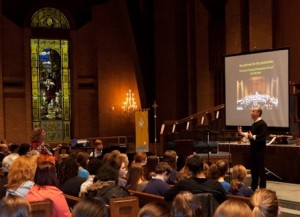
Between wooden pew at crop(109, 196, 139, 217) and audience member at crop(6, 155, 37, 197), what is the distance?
0.74 metres

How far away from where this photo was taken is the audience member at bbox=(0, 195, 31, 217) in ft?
8.54

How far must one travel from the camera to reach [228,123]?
10.7 meters

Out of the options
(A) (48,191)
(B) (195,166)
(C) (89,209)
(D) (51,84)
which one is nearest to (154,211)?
(C) (89,209)

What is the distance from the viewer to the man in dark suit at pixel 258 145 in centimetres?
773

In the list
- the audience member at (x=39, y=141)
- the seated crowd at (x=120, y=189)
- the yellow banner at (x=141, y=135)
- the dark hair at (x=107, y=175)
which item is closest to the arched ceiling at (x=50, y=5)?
the yellow banner at (x=141, y=135)

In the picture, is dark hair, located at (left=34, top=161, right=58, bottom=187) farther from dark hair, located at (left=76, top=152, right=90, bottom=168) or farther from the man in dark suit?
the man in dark suit

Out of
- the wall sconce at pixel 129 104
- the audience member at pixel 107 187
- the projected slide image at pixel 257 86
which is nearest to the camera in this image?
the audience member at pixel 107 187

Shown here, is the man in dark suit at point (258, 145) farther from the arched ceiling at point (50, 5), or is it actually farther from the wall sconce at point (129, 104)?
the arched ceiling at point (50, 5)

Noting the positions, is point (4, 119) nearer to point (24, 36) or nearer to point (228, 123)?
point (24, 36)

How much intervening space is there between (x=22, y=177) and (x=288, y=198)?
4334 mm

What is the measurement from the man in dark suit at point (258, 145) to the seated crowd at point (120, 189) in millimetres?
1361

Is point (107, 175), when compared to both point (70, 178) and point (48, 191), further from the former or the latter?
point (70, 178)

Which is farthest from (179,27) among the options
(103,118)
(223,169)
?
(223,169)

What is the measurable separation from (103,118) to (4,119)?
140 inches
